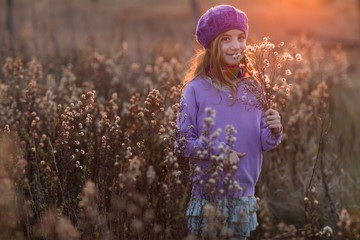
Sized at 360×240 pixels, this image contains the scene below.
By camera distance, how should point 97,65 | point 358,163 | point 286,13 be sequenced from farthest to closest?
point 286,13 < point 97,65 < point 358,163

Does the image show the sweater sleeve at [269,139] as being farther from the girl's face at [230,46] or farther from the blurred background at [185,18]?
the blurred background at [185,18]

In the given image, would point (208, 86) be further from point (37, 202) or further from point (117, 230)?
point (37, 202)

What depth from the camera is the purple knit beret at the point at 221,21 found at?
263cm

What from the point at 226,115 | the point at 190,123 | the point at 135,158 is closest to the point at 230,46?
the point at 226,115

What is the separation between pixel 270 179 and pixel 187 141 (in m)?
1.89

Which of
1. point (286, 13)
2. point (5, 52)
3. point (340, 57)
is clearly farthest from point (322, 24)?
point (5, 52)

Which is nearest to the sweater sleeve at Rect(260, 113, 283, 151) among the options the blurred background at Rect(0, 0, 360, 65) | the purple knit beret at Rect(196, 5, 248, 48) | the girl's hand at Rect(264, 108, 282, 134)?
the girl's hand at Rect(264, 108, 282, 134)

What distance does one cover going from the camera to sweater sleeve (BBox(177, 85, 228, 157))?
8.08 ft

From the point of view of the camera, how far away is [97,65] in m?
5.82

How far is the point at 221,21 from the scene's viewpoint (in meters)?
2.64

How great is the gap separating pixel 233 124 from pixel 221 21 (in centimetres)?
69

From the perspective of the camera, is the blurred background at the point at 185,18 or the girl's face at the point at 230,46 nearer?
the girl's face at the point at 230,46

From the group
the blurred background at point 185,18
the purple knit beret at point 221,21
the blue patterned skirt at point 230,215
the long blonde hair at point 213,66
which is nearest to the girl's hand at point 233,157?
the blue patterned skirt at point 230,215

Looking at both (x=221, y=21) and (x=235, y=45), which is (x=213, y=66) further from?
(x=221, y=21)
